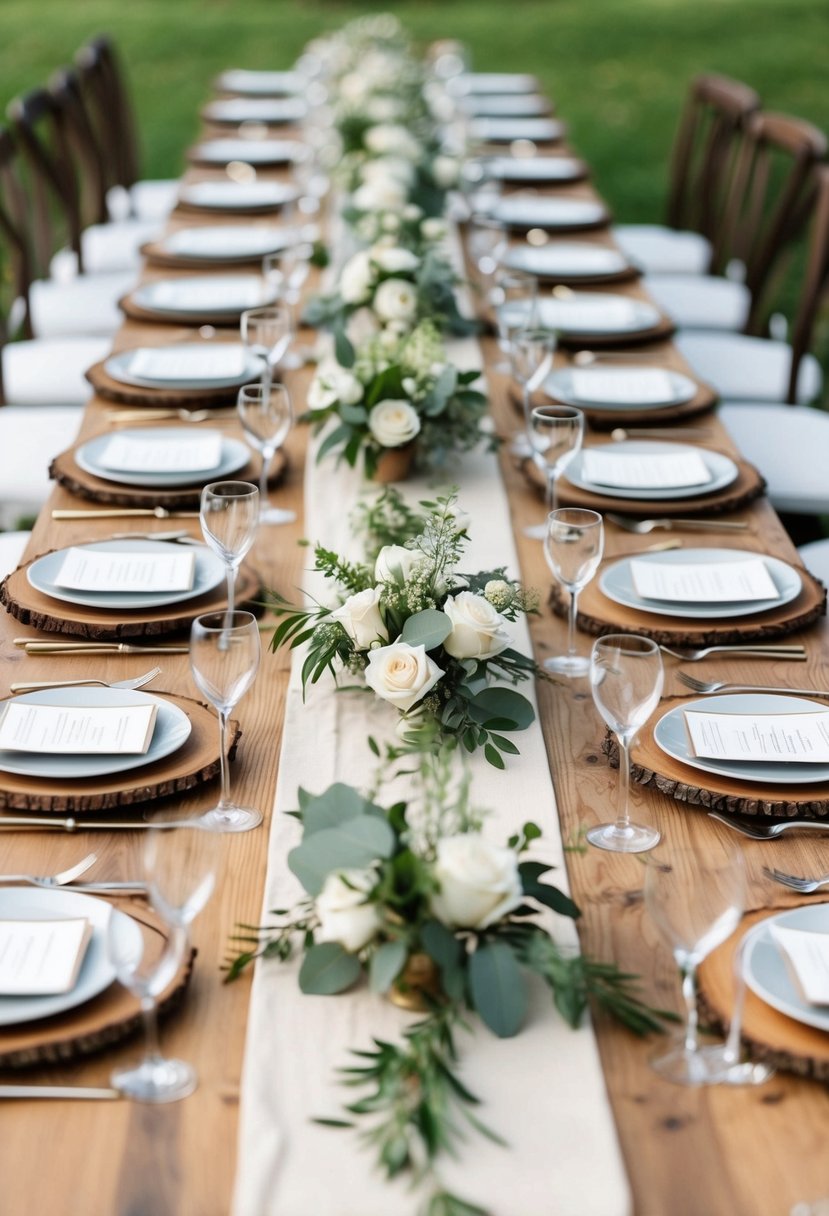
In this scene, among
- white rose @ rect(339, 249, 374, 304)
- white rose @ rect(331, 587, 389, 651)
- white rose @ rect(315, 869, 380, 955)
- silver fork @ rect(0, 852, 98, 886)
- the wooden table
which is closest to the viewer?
the wooden table

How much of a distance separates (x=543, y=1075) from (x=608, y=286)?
2.67 meters

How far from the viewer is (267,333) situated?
2.58m

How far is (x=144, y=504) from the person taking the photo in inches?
93.5

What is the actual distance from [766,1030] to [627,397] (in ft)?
5.59

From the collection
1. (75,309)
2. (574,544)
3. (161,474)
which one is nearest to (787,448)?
(161,474)

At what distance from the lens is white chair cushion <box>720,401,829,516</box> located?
3225 mm

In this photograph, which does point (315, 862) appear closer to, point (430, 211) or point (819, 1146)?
point (819, 1146)

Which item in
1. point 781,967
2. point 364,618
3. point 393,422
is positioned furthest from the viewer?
point 393,422

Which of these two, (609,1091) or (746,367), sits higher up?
(609,1091)

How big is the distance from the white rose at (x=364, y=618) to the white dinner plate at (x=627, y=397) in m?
1.15

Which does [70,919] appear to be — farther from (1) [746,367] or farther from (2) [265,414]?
(1) [746,367]

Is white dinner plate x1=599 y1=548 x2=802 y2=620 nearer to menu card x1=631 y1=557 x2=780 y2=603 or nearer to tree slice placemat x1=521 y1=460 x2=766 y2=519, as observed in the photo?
menu card x1=631 y1=557 x2=780 y2=603

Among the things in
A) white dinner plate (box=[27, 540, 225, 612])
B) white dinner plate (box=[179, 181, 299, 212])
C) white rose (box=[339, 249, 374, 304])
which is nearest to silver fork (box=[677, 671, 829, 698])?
white dinner plate (box=[27, 540, 225, 612])

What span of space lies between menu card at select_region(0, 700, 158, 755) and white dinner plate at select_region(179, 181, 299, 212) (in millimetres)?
2683
